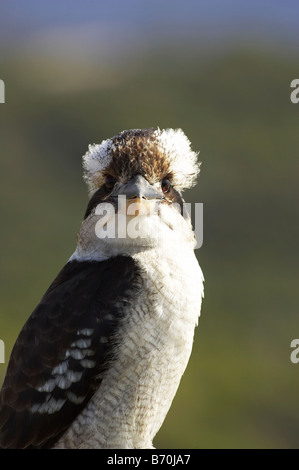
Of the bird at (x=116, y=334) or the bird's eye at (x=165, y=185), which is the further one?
the bird's eye at (x=165, y=185)

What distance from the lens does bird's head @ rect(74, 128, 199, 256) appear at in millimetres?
5508

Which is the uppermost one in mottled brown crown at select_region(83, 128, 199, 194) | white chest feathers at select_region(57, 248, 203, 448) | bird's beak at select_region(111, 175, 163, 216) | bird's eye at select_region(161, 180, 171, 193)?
mottled brown crown at select_region(83, 128, 199, 194)

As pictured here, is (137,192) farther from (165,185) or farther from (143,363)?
(143,363)

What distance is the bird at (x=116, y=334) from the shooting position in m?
5.31

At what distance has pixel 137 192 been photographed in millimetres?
5445

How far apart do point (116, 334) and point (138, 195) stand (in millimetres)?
991

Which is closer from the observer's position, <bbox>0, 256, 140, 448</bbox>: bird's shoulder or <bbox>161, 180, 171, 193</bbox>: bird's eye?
<bbox>0, 256, 140, 448</bbox>: bird's shoulder

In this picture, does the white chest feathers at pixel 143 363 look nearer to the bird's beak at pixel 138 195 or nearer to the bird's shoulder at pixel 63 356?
the bird's shoulder at pixel 63 356

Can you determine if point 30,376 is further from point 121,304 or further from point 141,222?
point 141,222

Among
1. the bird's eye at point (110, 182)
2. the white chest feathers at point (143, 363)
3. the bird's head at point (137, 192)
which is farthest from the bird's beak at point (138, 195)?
the white chest feathers at point (143, 363)

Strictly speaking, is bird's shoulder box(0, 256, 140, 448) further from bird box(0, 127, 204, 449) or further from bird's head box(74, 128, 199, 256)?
bird's head box(74, 128, 199, 256)

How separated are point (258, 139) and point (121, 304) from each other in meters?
44.9

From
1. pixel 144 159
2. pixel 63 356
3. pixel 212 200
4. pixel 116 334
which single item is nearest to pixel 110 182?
pixel 144 159

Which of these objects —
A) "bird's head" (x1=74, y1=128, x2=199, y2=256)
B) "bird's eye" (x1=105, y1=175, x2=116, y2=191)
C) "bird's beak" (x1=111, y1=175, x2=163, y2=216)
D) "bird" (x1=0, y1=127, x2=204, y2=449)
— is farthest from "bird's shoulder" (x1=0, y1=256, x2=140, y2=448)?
"bird's eye" (x1=105, y1=175, x2=116, y2=191)
